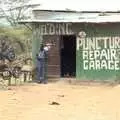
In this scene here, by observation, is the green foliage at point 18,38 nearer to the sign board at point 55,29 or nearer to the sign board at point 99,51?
the sign board at point 55,29

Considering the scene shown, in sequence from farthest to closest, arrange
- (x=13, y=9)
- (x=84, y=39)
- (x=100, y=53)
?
(x=13, y=9) → (x=84, y=39) → (x=100, y=53)

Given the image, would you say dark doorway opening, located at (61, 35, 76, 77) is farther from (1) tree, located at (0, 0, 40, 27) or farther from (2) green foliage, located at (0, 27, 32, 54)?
(1) tree, located at (0, 0, 40, 27)

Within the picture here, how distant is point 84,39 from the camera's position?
24.7m

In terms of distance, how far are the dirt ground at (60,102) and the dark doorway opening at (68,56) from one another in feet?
7.56

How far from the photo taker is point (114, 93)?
65.0 feet

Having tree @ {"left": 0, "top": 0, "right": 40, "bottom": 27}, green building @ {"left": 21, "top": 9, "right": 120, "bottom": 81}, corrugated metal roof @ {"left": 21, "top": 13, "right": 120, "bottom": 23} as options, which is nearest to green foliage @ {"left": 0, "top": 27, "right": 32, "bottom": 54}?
tree @ {"left": 0, "top": 0, "right": 40, "bottom": 27}

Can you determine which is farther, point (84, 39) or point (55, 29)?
point (55, 29)

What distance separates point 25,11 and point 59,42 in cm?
2869

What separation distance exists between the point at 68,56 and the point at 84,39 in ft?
6.28

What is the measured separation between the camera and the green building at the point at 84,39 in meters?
24.3

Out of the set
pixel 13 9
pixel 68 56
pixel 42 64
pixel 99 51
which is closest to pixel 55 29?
pixel 42 64

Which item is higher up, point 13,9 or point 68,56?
point 13,9

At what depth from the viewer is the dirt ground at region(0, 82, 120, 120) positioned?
14539mm

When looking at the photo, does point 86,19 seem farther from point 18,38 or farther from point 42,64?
point 18,38
